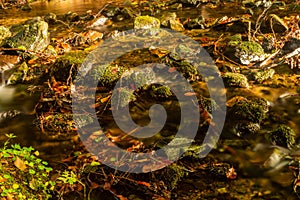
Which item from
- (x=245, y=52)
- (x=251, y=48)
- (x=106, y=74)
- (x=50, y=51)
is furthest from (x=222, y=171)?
Result: (x=50, y=51)

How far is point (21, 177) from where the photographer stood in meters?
3.20

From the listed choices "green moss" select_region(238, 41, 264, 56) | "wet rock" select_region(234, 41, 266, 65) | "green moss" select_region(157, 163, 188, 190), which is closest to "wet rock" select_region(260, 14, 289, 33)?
"green moss" select_region(238, 41, 264, 56)

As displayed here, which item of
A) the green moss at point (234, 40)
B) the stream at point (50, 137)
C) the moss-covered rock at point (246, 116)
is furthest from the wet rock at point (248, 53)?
the moss-covered rock at point (246, 116)

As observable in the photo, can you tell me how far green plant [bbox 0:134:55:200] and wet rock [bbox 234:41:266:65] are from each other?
508 centimetres

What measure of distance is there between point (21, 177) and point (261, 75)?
490 centimetres

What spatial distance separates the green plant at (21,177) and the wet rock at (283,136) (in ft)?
10.3

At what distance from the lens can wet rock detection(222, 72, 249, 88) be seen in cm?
623

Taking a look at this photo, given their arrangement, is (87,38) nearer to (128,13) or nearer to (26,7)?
(128,13)

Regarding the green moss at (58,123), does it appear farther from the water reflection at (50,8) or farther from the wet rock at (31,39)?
the water reflection at (50,8)

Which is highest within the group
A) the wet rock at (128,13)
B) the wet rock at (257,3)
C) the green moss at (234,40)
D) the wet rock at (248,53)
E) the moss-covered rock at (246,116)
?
the wet rock at (257,3)

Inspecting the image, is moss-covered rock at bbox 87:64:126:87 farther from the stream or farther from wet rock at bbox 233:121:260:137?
wet rock at bbox 233:121:260:137

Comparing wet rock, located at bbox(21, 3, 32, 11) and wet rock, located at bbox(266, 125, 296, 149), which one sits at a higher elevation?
wet rock, located at bbox(21, 3, 32, 11)

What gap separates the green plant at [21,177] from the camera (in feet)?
9.74

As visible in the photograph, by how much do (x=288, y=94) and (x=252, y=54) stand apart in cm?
156
